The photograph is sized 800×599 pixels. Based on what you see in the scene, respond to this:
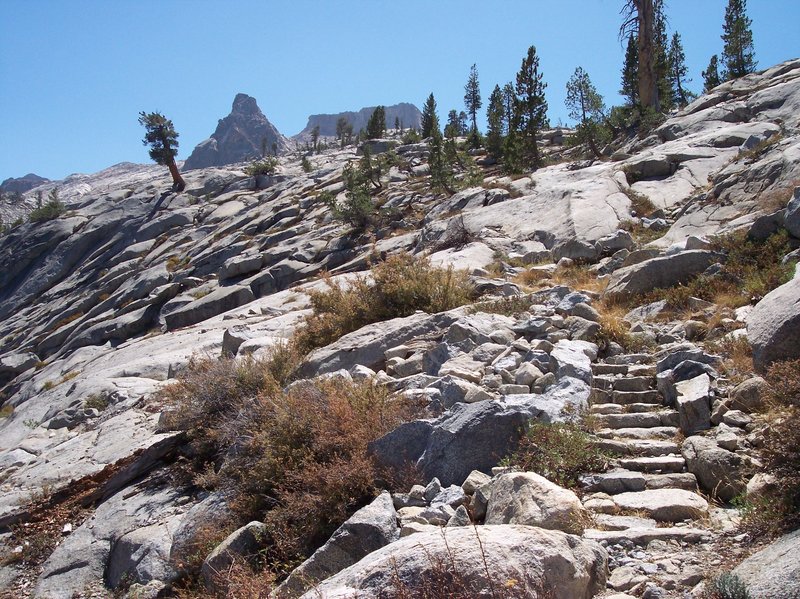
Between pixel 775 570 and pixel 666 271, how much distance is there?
23.4 ft

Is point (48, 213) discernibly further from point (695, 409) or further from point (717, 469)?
point (717, 469)

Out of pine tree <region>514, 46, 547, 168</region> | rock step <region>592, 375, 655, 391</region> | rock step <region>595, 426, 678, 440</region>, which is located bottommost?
rock step <region>595, 426, 678, 440</region>

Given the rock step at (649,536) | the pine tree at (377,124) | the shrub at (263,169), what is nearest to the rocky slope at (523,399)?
the rock step at (649,536)

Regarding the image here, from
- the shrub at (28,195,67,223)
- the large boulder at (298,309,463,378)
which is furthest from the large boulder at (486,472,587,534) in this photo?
the shrub at (28,195,67,223)

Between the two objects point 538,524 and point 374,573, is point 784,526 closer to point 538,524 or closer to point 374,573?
point 538,524

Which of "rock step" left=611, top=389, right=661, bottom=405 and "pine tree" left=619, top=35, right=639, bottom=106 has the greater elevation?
"pine tree" left=619, top=35, right=639, bottom=106

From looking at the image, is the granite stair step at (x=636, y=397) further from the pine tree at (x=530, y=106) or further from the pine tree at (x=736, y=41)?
the pine tree at (x=736, y=41)

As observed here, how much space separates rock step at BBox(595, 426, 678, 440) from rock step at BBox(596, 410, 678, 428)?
5.4 inches

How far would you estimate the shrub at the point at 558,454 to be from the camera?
4.68 meters

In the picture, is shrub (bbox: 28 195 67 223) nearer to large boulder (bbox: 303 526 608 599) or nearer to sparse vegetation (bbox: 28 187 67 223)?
sparse vegetation (bbox: 28 187 67 223)

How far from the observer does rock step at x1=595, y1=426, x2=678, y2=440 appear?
17.2ft

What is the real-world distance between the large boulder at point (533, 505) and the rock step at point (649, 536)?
169 millimetres

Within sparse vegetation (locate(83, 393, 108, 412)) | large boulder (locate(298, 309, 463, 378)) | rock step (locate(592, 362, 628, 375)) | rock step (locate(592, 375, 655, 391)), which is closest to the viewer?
rock step (locate(592, 375, 655, 391))

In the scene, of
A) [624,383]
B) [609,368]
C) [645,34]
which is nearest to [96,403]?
[609,368]
